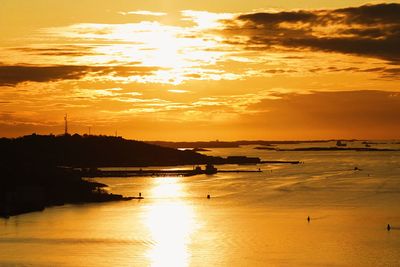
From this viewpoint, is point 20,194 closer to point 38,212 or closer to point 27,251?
point 38,212

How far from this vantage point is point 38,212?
279 feet

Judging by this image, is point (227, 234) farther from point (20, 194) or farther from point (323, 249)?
point (20, 194)

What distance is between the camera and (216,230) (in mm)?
70250

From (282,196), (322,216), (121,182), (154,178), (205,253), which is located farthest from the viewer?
(154,178)

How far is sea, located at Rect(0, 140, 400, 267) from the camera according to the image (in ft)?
181

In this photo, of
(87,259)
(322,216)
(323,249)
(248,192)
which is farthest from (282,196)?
(87,259)

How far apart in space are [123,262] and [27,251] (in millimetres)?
9620

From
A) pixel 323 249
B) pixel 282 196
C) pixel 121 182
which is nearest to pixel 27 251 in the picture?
pixel 323 249

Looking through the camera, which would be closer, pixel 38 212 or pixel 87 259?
pixel 87 259

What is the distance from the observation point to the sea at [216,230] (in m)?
55.1

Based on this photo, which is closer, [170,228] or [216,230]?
Result: [216,230]

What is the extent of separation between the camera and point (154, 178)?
153375 millimetres

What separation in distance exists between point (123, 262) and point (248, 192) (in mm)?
62652

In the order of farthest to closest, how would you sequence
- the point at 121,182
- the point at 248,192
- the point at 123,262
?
the point at 121,182 → the point at 248,192 → the point at 123,262
